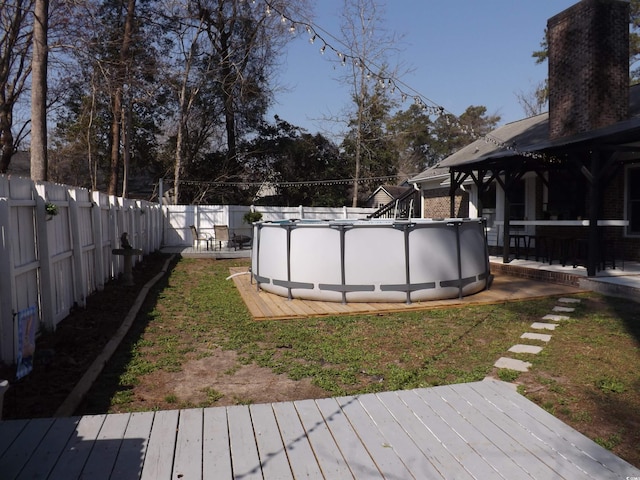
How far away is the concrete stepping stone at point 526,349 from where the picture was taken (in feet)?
14.4

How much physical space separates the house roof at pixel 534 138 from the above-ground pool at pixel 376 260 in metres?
2.31

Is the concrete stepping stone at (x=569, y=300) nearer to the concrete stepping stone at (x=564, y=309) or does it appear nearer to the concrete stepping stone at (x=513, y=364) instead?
the concrete stepping stone at (x=564, y=309)

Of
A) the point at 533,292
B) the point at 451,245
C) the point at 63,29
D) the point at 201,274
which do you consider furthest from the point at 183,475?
the point at 63,29

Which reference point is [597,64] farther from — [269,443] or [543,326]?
[269,443]

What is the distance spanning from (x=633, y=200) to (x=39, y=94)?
11721 millimetres

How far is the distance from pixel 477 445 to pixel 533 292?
5477 mm

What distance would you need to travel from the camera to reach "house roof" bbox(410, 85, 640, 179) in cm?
709

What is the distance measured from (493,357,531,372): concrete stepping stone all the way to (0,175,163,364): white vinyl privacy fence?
3.73 metres

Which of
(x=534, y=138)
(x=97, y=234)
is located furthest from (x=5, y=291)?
(x=534, y=138)

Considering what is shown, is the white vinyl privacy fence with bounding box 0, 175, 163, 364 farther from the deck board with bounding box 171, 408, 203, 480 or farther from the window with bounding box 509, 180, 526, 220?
the window with bounding box 509, 180, 526, 220

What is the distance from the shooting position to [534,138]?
11.6 m

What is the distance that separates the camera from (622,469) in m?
2.27

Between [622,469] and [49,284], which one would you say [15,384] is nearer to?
[49,284]

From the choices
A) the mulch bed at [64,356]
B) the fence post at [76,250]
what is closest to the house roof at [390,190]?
the mulch bed at [64,356]
